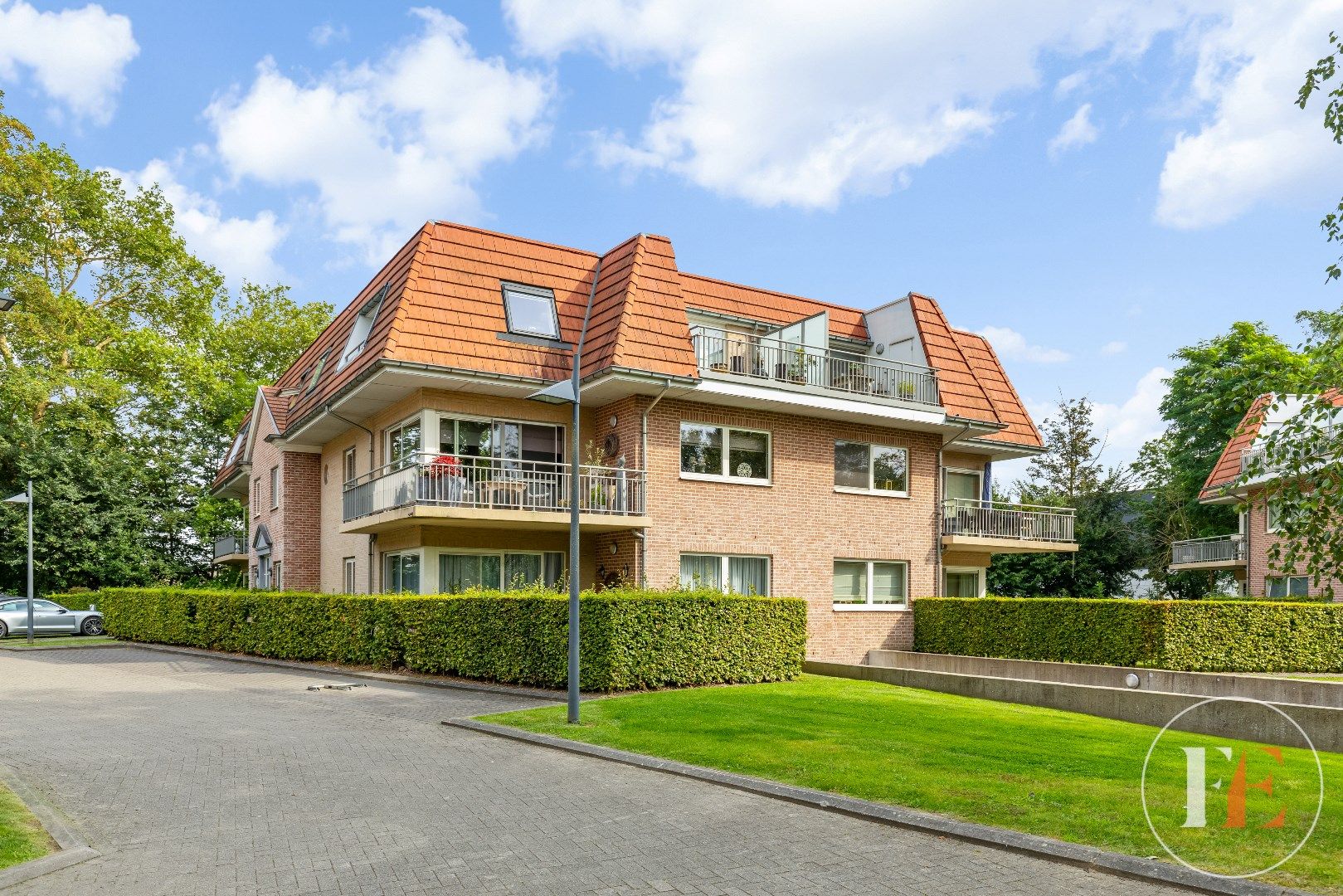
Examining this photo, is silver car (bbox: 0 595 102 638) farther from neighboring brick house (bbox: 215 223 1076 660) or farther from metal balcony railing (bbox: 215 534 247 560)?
neighboring brick house (bbox: 215 223 1076 660)

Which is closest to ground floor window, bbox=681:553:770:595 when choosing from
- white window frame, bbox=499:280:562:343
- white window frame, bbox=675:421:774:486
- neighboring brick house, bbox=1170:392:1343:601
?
white window frame, bbox=675:421:774:486

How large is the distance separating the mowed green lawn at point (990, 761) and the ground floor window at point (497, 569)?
6.66 meters

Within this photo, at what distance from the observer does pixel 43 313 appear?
38906 mm

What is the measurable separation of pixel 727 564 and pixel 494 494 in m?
5.43

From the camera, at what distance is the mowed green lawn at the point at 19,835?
6715 millimetres

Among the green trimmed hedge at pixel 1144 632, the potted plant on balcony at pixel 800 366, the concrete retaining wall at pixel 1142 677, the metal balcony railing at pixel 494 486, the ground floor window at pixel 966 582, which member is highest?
the potted plant on balcony at pixel 800 366

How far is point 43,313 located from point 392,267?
893 inches

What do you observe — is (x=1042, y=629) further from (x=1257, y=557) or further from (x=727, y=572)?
(x=1257, y=557)

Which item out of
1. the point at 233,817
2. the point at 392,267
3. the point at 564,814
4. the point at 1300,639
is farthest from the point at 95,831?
the point at 1300,639

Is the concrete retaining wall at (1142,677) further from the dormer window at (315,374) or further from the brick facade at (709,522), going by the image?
the dormer window at (315,374)

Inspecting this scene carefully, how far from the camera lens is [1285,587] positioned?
33750 mm

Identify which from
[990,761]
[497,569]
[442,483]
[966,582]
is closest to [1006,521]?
[966,582]

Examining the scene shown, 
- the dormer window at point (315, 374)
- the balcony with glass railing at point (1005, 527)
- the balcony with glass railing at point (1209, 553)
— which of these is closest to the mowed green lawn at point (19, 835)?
the dormer window at point (315, 374)

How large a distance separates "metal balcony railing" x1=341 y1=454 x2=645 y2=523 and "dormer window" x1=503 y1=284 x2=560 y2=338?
289 cm
